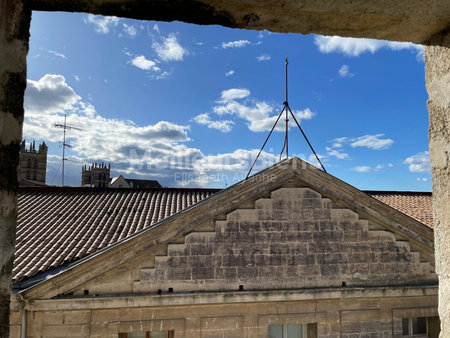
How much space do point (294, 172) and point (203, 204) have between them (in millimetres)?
2365

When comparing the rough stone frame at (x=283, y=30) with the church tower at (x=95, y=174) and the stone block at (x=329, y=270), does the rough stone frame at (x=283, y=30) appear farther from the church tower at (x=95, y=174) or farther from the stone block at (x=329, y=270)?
the church tower at (x=95, y=174)

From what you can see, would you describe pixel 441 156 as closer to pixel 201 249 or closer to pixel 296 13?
pixel 296 13

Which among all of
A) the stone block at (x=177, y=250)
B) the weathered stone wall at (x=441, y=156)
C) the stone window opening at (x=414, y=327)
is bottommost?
the stone window opening at (x=414, y=327)

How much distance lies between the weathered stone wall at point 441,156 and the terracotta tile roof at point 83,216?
7.37m

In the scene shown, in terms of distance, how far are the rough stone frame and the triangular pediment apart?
18.0 ft

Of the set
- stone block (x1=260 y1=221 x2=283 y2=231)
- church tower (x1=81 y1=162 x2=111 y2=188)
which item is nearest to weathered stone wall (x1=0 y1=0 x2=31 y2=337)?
stone block (x1=260 y1=221 x2=283 y2=231)

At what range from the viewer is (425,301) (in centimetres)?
760

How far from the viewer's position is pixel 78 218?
9727mm

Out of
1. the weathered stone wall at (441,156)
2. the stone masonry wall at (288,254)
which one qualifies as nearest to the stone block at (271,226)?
the stone masonry wall at (288,254)

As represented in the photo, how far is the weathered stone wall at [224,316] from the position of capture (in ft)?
20.3

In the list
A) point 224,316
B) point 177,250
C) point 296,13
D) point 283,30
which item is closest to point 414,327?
point 224,316

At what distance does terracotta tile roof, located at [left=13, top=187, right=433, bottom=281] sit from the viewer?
7.40 meters

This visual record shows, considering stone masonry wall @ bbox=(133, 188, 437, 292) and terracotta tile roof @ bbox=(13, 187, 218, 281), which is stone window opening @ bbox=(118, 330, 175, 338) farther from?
terracotta tile roof @ bbox=(13, 187, 218, 281)

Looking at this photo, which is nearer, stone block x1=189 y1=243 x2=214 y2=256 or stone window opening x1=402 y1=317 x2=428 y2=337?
stone block x1=189 y1=243 x2=214 y2=256
